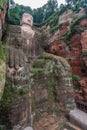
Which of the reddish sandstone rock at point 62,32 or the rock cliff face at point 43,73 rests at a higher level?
the reddish sandstone rock at point 62,32

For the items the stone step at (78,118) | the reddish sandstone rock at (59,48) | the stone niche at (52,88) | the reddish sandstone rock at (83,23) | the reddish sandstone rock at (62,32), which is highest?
the reddish sandstone rock at (83,23)

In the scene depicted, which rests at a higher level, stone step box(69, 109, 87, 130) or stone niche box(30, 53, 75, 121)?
stone niche box(30, 53, 75, 121)

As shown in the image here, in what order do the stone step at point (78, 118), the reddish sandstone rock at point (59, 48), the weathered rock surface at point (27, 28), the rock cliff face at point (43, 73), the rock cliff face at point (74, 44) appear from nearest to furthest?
the rock cliff face at point (43, 73) < the stone step at point (78, 118) < the rock cliff face at point (74, 44) < the reddish sandstone rock at point (59, 48) < the weathered rock surface at point (27, 28)

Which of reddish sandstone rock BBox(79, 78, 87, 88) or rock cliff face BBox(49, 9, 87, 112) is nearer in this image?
reddish sandstone rock BBox(79, 78, 87, 88)

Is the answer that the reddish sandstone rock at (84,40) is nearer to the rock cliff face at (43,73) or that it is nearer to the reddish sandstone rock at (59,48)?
the rock cliff face at (43,73)

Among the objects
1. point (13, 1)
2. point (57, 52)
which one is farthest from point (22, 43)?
point (13, 1)

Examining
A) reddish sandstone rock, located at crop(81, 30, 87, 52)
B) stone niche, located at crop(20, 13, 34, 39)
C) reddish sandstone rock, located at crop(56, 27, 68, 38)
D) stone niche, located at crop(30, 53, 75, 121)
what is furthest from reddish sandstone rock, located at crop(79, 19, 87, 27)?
stone niche, located at crop(20, 13, 34, 39)

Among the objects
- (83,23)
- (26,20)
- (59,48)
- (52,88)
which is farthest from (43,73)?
(26,20)

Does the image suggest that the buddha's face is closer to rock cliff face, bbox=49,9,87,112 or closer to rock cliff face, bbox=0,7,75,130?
rock cliff face, bbox=0,7,75,130

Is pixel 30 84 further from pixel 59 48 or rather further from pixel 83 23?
pixel 83 23

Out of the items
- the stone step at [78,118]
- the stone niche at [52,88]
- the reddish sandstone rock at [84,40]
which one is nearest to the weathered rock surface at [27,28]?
the stone niche at [52,88]
